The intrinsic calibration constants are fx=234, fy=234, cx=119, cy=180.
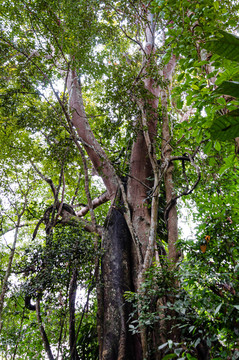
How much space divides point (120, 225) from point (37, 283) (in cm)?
175

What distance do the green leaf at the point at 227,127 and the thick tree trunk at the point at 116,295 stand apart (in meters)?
2.93

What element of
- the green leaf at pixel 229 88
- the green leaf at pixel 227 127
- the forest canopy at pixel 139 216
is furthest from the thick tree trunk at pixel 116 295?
the green leaf at pixel 229 88

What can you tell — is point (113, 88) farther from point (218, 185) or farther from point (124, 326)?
point (124, 326)

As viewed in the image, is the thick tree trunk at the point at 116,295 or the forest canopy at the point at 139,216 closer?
the forest canopy at the point at 139,216

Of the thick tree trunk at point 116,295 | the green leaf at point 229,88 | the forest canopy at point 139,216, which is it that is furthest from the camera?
the thick tree trunk at point 116,295

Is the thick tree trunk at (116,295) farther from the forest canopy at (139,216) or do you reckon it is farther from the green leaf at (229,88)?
the green leaf at (229,88)

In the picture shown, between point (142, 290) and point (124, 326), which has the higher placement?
point (142, 290)

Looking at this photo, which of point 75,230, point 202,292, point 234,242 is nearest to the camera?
point 202,292

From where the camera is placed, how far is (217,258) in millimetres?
2244

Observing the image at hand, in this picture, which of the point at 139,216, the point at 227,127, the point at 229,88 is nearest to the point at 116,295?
the point at 139,216

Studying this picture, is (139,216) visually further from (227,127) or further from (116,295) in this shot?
(227,127)

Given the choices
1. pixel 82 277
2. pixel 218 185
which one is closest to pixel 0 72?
pixel 82 277

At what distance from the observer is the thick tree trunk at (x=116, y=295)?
3031mm

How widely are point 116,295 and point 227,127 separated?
3.30 meters
